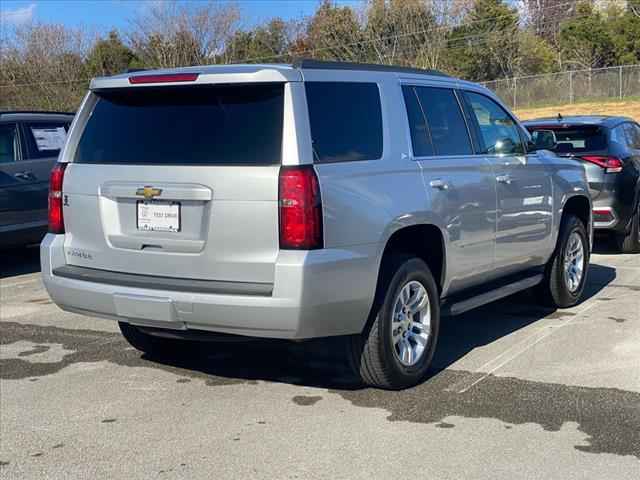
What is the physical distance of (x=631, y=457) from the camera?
4148 millimetres

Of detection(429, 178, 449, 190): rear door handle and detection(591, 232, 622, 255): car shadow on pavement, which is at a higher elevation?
detection(429, 178, 449, 190): rear door handle

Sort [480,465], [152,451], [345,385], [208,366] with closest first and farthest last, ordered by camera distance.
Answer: [480,465] < [152,451] < [345,385] < [208,366]

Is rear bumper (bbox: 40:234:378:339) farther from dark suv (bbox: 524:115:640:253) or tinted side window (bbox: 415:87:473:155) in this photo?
dark suv (bbox: 524:115:640:253)

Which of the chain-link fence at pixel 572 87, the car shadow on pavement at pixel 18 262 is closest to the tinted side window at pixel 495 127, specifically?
the car shadow on pavement at pixel 18 262

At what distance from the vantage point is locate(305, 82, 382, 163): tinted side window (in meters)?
4.68

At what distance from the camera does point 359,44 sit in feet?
152

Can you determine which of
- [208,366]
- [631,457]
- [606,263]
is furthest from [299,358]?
[606,263]

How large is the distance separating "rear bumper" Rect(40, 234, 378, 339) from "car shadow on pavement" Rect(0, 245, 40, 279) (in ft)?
19.3

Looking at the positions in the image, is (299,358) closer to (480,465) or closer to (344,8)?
A: (480,465)

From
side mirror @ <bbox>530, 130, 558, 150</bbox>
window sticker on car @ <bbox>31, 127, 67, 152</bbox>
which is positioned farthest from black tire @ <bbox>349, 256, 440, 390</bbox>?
window sticker on car @ <bbox>31, 127, 67, 152</bbox>

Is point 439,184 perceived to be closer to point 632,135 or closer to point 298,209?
point 298,209

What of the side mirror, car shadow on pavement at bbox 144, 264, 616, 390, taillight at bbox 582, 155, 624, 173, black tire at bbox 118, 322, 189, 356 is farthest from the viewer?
taillight at bbox 582, 155, 624, 173

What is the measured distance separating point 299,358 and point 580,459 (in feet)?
7.91

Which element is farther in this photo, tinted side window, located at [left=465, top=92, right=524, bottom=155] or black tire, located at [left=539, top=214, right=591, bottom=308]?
black tire, located at [left=539, top=214, right=591, bottom=308]
